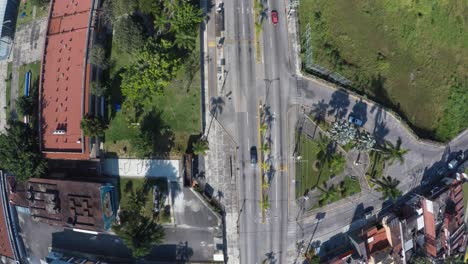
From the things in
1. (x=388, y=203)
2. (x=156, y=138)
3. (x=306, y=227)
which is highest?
(x=156, y=138)

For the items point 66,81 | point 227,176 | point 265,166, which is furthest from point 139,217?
point 66,81

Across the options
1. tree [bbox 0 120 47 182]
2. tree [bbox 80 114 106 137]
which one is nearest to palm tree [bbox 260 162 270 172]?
tree [bbox 80 114 106 137]

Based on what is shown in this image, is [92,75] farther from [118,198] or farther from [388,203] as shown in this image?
[388,203]

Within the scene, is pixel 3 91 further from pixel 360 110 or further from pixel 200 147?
pixel 360 110

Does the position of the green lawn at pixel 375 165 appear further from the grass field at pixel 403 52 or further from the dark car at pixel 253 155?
the dark car at pixel 253 155

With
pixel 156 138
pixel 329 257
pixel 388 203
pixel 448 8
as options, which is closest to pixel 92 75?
pixel 156 138

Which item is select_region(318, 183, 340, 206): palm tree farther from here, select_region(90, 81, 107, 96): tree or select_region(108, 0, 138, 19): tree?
select_region(108, 0, 138, 19): tree
